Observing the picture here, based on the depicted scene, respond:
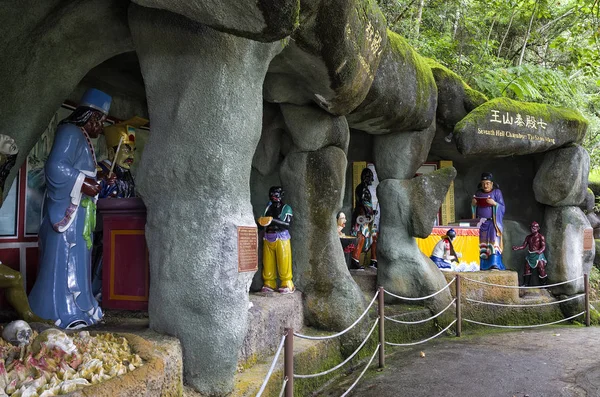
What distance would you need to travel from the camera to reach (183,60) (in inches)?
154

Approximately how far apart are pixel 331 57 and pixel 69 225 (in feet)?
8.79

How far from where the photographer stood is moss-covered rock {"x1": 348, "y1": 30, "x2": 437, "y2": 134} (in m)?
6.82

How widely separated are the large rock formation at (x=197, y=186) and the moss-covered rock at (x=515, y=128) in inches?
223

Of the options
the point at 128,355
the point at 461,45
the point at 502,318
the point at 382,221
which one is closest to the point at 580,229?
the point at 502,318

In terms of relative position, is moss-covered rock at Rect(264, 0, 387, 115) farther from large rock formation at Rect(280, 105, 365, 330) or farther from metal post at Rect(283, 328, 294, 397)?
metal post at Rect(283, 328, 294, 397)

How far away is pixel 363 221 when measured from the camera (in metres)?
8.77

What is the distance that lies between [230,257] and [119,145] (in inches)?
72.7

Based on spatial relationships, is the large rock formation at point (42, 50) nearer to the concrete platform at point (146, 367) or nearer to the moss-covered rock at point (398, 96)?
the concrete platform at point (146, 367)

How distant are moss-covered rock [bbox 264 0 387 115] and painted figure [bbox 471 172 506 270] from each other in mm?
5120

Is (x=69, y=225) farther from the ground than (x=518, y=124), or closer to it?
closer to it

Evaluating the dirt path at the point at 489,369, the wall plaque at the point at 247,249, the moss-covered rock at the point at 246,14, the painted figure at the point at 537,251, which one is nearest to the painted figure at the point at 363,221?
the dirt path at the point at 489,369

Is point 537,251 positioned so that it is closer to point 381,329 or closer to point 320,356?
point 381,329

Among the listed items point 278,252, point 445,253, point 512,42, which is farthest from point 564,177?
point 278,252

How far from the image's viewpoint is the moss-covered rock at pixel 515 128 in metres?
8.71
